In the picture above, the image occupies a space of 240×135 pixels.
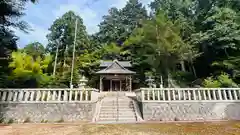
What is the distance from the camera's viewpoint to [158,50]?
16594 millimetres

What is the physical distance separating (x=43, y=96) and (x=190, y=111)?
703cm

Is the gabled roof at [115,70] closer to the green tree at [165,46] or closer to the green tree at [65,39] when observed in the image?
the green tree at [165,46]

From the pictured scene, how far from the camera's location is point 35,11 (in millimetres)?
7902

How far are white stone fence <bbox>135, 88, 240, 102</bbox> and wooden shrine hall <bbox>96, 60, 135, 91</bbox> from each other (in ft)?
36.9

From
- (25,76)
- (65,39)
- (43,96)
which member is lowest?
(43,96)

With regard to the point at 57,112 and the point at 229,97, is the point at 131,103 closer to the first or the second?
the point at 57,112

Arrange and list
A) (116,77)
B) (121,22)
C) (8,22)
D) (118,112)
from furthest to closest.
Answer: (121,22) < (116,77) < (118,112) < (8,22)

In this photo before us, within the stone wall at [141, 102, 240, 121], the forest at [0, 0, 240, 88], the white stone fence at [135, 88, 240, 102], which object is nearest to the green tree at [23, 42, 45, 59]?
the forest at [0, 0, 240, 88]

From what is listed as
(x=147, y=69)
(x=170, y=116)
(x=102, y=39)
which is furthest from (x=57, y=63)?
(x=170, y=116)

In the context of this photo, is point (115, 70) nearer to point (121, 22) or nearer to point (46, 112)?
point (46, 112)

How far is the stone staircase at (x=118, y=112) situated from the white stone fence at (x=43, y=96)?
3.00 ft

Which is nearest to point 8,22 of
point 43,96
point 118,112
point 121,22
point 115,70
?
point 43,96

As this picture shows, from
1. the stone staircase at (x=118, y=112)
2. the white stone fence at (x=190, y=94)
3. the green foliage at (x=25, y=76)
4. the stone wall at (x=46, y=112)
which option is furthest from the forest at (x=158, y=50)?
the stone staircase at (x=118, y=112)

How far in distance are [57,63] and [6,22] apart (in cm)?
1835
